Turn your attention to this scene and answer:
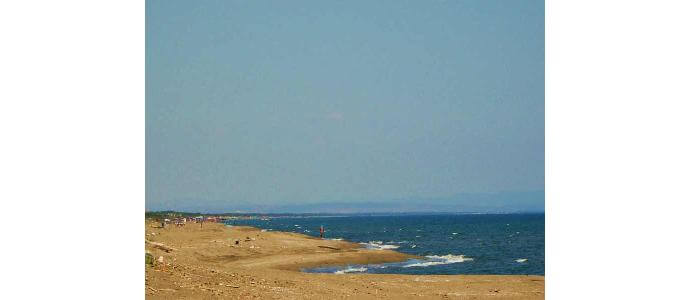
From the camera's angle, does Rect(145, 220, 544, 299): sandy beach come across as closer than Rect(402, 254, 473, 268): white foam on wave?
Yes

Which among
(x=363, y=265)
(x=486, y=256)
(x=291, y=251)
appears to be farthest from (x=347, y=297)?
(x=486, y=256)

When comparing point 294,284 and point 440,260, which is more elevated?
point 294,284

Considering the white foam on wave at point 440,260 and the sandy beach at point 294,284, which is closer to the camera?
the sandy beach at point 294,284

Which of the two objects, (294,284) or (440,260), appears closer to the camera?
(294,284)

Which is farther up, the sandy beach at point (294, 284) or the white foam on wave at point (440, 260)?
the sandy beach at point (294, 284)

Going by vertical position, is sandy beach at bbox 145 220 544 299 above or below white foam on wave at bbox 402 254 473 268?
above
